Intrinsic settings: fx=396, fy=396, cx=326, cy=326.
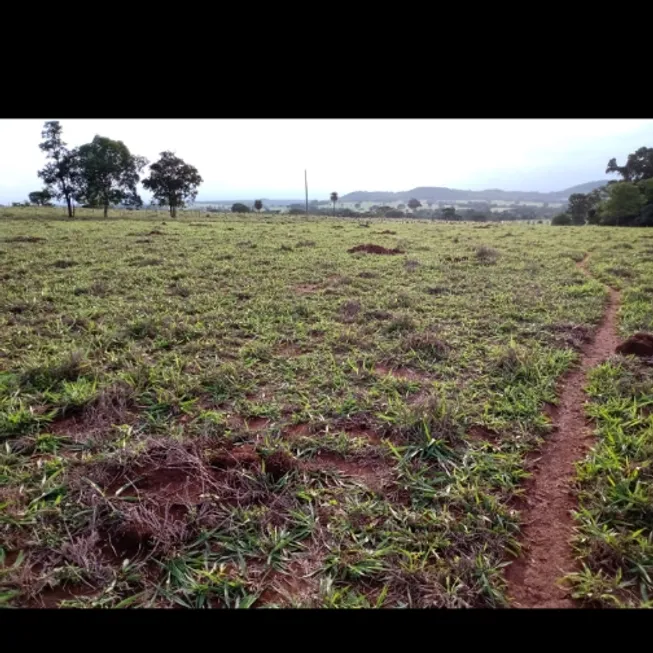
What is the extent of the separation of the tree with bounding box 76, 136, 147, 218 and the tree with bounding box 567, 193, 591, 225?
44.0m

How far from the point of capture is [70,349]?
13.6 feet

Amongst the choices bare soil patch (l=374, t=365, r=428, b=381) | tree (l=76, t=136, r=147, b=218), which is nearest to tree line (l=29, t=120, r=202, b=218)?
tree (l=76, t=136, r=147, b=218)

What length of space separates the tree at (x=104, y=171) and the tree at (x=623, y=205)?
39.5 m

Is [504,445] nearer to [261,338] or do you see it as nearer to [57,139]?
[261,338]

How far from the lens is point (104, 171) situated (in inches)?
1137

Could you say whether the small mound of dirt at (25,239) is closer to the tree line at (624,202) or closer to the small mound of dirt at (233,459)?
the small mound of dirt at (233,459)

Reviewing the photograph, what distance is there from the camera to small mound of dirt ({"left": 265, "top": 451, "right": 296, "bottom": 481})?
2438mm

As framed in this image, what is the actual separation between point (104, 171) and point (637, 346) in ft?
110

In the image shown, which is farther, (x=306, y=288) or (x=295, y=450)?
(x=306, y=288)

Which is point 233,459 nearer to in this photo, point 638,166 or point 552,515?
point 552,515

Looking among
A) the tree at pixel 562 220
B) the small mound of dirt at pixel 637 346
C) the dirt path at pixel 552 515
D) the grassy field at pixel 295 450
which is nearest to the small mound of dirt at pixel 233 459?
the grassy field at pixel 295 450

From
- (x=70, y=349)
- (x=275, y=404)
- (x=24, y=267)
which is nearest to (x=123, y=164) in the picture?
(x=24, y=267)

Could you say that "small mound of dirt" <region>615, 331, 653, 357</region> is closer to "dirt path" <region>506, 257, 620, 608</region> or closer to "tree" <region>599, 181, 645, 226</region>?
"dirt path" <region>506, 257, 620, 608</region>

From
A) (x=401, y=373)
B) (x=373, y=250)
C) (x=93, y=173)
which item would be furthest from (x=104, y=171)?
(x=401, y=373)
